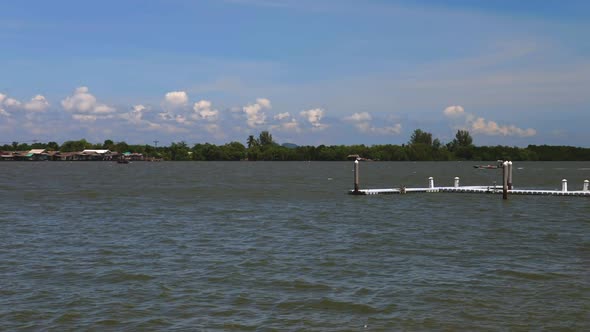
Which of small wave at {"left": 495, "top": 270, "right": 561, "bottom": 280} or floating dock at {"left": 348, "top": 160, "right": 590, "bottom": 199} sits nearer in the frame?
small wave at {"left": 495, "top": 270, "right": 561, "bottom": 280}

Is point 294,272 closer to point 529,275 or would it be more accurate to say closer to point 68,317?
point 529,275

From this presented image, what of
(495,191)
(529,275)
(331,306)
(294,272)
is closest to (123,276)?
(294,272)

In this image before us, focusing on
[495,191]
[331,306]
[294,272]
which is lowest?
[331,306]

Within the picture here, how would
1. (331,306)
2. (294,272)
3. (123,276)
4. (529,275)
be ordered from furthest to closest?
(294,272) → (529,275) → (123,276) → (331,306)

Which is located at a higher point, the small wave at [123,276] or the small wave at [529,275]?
the small wave at [123,276]

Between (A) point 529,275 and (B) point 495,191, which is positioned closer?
(A) point 529,275

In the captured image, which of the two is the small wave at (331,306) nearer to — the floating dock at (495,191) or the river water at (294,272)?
the river water at (294,272)

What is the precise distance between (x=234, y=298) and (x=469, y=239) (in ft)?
52.5

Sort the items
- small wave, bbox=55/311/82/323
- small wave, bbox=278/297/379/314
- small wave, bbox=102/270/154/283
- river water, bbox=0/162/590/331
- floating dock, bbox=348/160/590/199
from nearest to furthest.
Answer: small wave, bbox=55/311/82/323, river water, bbox=0/162/590/331, small wave, bbox=278/297/379/314, small wave, bbox=102/270/154/283, floating dock, bbox=348/160/590/199

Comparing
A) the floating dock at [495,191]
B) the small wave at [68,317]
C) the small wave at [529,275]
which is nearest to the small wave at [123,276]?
the small wave at [68,317]

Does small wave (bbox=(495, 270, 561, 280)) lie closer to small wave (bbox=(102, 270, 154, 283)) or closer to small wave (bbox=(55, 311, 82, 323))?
small wave (bbox=(102, 270, 154, 283))

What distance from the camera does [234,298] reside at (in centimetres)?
1761

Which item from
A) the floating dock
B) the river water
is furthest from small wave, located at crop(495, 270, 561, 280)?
the floating dock

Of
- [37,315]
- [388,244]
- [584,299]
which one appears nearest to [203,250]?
[388,244]
